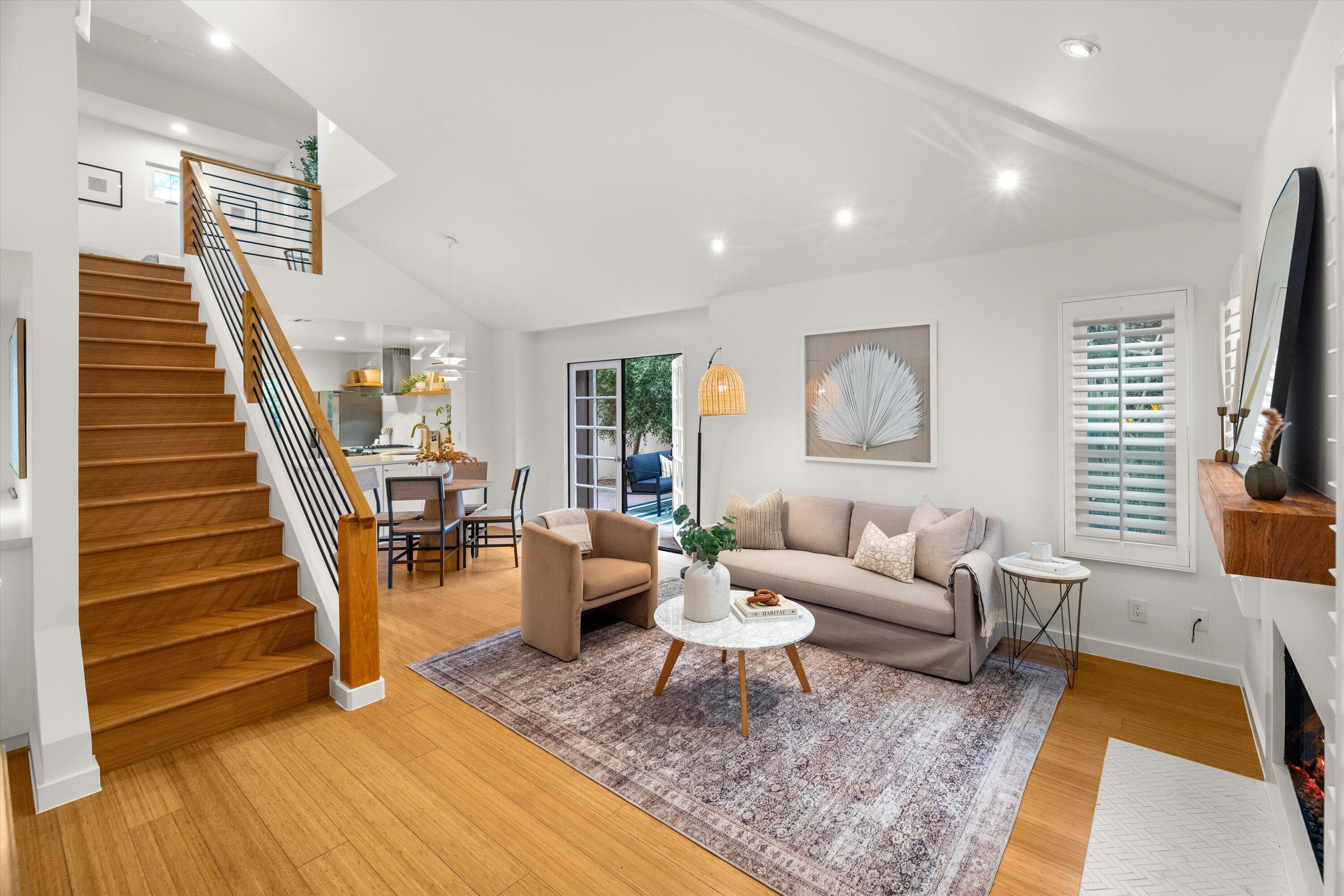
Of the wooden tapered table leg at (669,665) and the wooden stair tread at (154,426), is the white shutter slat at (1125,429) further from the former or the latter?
the wooden stair tread at (154,426)

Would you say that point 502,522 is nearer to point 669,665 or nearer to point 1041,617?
point 669,665

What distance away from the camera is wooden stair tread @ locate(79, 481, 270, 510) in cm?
299

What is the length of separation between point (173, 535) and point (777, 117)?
12.1 feet

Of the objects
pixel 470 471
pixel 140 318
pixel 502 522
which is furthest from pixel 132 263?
pixel 502 522

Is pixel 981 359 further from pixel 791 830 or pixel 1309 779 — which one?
pixel 791 830

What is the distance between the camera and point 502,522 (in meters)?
5.69

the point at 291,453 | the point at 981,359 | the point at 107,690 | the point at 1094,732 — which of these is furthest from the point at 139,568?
the point at 981,359

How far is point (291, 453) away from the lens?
11.4 feet

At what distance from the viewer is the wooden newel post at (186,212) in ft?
14.9

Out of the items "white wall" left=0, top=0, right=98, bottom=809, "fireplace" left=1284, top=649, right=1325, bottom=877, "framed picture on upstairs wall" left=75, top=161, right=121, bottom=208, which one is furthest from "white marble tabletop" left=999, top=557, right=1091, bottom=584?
"framed picture on upstairs wall" left=75, top=161, right=121, bottom=208

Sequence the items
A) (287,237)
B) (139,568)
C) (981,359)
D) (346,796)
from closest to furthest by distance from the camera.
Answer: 1. (346,796)
2. (139,568)
3. (981,359)
4. (287,237)

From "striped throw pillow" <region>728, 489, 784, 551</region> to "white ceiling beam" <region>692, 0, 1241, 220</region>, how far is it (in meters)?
2.60

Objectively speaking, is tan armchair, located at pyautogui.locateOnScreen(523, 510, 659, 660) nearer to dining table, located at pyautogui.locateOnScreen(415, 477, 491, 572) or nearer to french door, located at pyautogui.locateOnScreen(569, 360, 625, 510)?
dining table, located at pyautogui.locateOnScreen(415, 477, 491, 572)

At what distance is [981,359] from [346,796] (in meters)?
4.02
